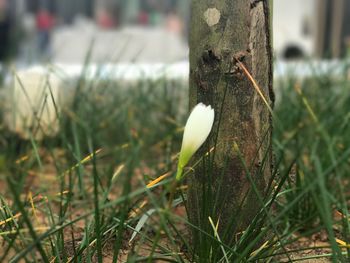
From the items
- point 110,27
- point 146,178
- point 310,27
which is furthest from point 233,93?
point 310,27

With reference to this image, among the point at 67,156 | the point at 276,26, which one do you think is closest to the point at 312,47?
the point at 276,26

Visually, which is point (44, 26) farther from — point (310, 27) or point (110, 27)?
point (310, 27)

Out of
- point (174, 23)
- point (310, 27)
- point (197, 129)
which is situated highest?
point (197, 129)

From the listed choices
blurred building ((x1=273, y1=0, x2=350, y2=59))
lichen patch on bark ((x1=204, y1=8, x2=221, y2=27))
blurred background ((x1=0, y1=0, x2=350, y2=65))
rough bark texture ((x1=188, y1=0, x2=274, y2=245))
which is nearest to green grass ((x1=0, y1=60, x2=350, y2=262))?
rough bark texture ((x1=188, y1=0, x2=274, y2=245))

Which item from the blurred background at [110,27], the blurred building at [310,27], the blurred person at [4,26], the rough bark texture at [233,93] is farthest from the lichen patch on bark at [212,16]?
the blurred building at [310,27]

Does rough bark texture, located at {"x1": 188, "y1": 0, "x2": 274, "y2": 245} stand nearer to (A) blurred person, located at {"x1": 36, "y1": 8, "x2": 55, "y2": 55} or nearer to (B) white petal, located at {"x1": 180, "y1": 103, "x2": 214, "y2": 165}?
(B) white petal, located at {"x1": 180, "y1": 103, "x2": 214, "y2": 165}

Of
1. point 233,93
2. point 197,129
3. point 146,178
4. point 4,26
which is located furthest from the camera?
point 4,26
